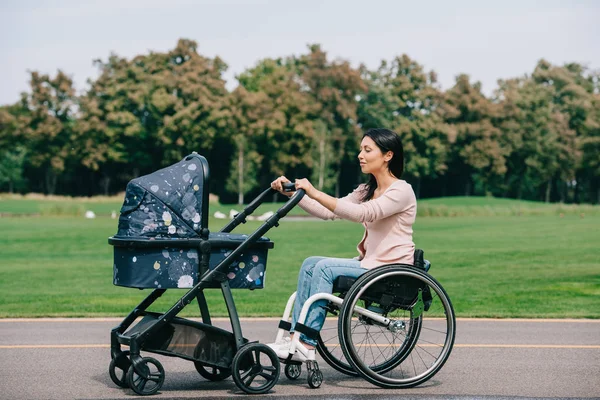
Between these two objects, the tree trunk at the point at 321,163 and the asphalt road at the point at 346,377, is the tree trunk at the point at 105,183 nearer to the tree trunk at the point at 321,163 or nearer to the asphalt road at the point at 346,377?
the tree trunk at the point at 321,163

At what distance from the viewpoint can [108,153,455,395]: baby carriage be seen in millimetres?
4918

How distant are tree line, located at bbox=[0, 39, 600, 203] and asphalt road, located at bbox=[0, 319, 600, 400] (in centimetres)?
5594

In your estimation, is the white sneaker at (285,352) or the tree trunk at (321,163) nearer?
the white sneaker at (285,352)

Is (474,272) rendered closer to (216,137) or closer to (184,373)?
(184,373)

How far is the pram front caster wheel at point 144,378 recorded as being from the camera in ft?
16.3

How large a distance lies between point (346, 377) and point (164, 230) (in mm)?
1695

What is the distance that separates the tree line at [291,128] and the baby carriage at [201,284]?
191ft

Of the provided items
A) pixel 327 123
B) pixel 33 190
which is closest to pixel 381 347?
pixel 327 123

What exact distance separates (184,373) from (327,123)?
6610cm

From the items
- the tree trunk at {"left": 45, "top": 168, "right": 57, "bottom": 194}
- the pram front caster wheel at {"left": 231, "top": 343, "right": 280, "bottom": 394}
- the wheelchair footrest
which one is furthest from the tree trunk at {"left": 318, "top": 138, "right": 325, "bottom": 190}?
the pram front caster wheel at {"left": 231, "top": 343, "right": 280, "bottom": 394}

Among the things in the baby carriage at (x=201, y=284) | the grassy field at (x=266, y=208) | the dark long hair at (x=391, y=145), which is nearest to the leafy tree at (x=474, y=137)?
the grassy field at (x=266, y=208)

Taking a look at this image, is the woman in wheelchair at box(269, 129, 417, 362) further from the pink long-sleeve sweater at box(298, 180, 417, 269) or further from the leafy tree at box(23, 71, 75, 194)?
the leafy tree at box(23, 71, 75, 194)

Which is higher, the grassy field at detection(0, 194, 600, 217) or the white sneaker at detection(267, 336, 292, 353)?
the white sneaker at detection(267, 336, 292, 353)

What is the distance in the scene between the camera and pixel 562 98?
81.6m
